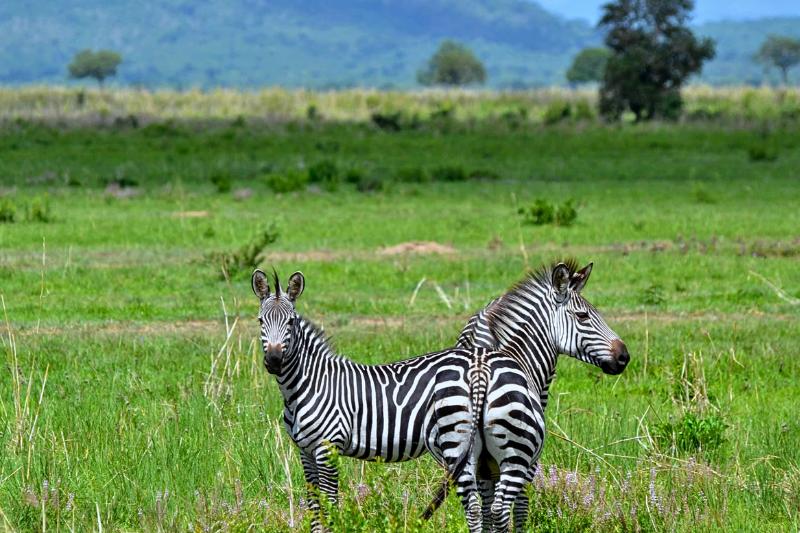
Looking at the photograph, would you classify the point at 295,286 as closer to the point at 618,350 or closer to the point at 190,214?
the point at 618,350

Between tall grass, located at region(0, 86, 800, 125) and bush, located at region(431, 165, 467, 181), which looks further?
tall grass, located at region(0, 86, 800, 125)

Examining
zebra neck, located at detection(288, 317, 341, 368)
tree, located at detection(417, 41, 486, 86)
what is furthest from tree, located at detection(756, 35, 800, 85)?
zebra neck, located at detection(288, 317, 341, 368)

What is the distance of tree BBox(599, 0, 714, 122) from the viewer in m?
51.1

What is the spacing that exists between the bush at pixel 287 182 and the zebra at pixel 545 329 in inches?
968

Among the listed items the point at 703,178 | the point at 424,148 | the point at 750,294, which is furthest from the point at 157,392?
the point at 424,148

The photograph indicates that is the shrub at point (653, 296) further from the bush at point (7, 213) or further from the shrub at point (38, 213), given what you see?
the bush at point (7, 213)

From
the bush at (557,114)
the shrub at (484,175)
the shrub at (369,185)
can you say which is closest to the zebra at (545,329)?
the shrub at (369,185)

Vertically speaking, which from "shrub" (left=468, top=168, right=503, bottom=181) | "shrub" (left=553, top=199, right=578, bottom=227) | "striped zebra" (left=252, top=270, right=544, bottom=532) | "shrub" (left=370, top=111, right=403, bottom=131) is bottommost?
"shrub" (left=468, top=168, right=503, bottom=181)

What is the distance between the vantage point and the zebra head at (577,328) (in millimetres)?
6234

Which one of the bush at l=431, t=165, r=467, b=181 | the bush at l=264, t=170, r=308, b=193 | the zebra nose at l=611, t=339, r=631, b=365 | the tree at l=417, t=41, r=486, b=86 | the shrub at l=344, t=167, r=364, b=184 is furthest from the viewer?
the tree at l=417, t=41, r=486, b=86

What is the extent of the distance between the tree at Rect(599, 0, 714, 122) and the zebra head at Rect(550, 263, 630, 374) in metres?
45.5

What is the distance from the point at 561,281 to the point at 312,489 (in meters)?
1.42

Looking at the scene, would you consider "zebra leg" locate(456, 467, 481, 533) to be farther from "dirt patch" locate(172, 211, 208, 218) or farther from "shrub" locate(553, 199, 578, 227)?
"dirt patch" locate(172, 211, 208, 218)

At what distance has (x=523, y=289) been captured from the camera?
6.35 m
